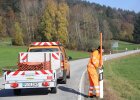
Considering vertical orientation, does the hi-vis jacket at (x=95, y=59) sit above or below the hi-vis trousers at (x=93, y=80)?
above

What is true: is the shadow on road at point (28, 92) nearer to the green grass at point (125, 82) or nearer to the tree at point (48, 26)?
the green grass at point (125, 82)

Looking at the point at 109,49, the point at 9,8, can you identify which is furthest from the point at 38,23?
the point at 9,8

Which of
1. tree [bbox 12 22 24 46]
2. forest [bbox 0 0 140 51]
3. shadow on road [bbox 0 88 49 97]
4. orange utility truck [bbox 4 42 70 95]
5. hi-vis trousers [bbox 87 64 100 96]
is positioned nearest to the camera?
hi-vis trousers [bbox 87 64 100 96]

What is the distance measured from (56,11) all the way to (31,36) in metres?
9.58

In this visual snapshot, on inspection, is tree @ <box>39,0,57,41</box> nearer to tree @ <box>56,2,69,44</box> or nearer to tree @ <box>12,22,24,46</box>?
tree @ <box>56,2,69,44</box>

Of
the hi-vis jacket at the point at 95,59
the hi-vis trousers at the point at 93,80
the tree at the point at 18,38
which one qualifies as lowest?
the hi-vis trousers at the point at 93,80

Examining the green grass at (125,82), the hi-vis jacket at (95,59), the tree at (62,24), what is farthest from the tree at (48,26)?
the hi-vis jacket at (95,59)

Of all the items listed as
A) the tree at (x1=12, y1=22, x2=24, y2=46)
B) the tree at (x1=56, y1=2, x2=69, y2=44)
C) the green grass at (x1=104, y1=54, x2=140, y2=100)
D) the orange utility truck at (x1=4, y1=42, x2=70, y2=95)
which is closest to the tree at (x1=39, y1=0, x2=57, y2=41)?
A: the tree at (x1=56, y1=2, x2=69, y2=44)

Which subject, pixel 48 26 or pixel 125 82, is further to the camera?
pixel 48 26

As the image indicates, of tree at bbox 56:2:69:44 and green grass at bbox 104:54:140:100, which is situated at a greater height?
tree at bbox 56:2:69:44

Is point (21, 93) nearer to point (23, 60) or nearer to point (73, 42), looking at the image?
point (23, 60)

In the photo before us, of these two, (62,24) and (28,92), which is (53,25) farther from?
(28,92)

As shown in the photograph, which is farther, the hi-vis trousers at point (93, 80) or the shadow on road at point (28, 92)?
the shadow on road at point (28, 92)

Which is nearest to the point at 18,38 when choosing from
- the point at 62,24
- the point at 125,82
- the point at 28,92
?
the point at 62,24
